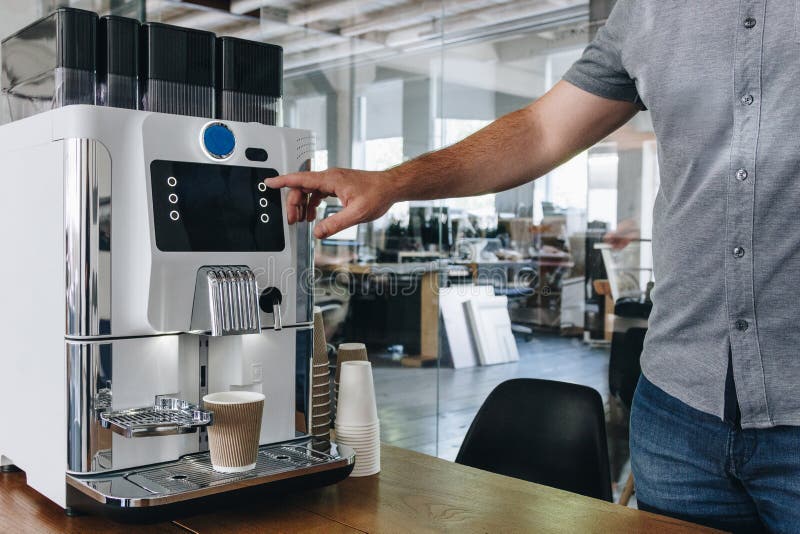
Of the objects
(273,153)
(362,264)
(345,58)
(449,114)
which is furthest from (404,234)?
(273,153)

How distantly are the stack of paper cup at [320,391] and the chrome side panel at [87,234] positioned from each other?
405 mm

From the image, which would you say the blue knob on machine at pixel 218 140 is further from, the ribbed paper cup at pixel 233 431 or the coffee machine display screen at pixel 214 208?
the ribbed paper cup at pixel 233 431

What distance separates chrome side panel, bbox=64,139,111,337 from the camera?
1117mm

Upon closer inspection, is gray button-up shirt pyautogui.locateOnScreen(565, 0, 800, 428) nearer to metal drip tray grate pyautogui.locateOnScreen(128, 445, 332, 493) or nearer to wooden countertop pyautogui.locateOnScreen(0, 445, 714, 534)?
wooden countertop pyautogui.locateOnScreen(0, 445, 714, 534)

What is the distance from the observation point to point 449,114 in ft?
13.2

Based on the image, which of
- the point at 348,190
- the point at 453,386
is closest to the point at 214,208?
the point at 348,190

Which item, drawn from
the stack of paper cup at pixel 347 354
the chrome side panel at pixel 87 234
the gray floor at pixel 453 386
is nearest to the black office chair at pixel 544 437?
the stack of paper cup at pixel 347 354

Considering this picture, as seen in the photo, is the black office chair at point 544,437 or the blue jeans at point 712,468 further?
the black office chair at point 544,437

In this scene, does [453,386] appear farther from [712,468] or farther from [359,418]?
[712,468]

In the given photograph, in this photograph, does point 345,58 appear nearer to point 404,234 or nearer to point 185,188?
point 404,234

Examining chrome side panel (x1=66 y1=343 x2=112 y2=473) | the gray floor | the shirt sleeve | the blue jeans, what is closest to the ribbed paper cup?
chrome side panel (x1=66 y1=343 x2=112 y2=473)

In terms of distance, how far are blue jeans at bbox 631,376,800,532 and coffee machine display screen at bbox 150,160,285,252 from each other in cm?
63

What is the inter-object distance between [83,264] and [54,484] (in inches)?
12.8

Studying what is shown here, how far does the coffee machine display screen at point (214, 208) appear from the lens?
45.9 inches
